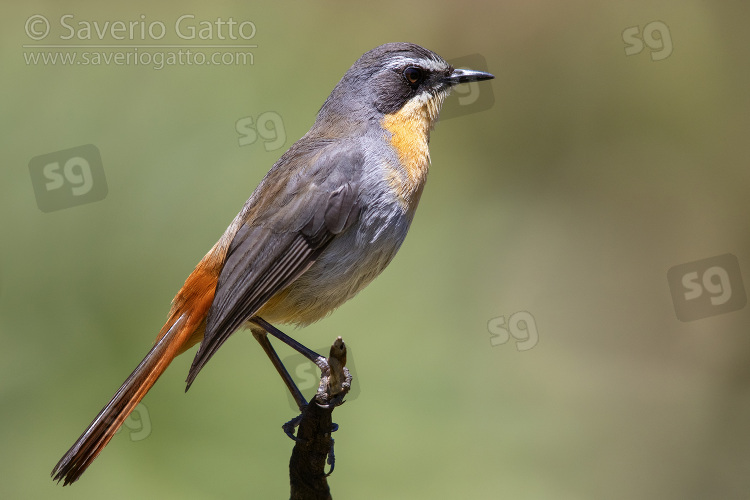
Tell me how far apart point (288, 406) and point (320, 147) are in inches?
67.5

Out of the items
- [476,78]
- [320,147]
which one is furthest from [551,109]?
[320,147]

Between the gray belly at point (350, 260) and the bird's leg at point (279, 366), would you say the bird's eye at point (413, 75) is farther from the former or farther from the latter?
the bird's leg at point (279, 366)

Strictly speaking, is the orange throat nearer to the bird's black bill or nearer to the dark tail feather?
the bird's black bill

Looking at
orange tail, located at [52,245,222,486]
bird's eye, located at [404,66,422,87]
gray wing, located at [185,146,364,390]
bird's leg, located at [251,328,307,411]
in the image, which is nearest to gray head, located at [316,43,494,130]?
bird's eye, located at [404,66,422,87]

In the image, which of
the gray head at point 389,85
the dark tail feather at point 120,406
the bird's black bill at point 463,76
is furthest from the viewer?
the bird's black bill at point 463,76

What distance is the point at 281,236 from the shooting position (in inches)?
169

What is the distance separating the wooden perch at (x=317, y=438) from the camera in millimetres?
3895

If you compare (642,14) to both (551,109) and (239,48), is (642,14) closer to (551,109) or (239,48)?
(551,109)

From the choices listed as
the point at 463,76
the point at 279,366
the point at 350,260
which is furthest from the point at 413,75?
the point at 279,366

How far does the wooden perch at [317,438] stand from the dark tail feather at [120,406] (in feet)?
2.33

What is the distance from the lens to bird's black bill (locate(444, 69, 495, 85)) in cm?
489

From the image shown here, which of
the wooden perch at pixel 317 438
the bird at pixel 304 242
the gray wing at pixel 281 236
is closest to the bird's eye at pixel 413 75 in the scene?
the bird at pixel 304 242

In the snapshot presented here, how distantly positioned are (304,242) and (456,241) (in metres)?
2.61

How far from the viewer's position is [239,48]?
670 centimetres
